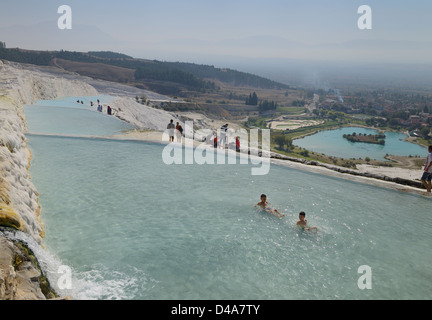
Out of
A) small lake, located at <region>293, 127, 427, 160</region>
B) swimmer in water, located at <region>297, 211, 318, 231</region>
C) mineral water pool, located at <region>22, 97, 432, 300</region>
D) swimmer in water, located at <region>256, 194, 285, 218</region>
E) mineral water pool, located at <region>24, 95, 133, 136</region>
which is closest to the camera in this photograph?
mineral water pool, located at <region>22, 97, 432, 300</region>

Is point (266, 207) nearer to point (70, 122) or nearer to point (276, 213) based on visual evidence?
point (276, 213)

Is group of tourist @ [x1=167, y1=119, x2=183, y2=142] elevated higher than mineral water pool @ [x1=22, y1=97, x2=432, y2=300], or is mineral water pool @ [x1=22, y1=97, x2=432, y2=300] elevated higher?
group of tourist @ [x1=167, y1=119, x2=183, y2=142]

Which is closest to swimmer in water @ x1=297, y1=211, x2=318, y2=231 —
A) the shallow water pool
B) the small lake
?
the shallow water pool

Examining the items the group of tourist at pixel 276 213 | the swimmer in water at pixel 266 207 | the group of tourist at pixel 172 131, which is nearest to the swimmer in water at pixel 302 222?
the group of tourist at pixel 276 213

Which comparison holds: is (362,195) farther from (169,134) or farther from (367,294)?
(169,134)

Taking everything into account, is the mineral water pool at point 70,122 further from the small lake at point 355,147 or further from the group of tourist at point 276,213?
the small lake at point 355,147
